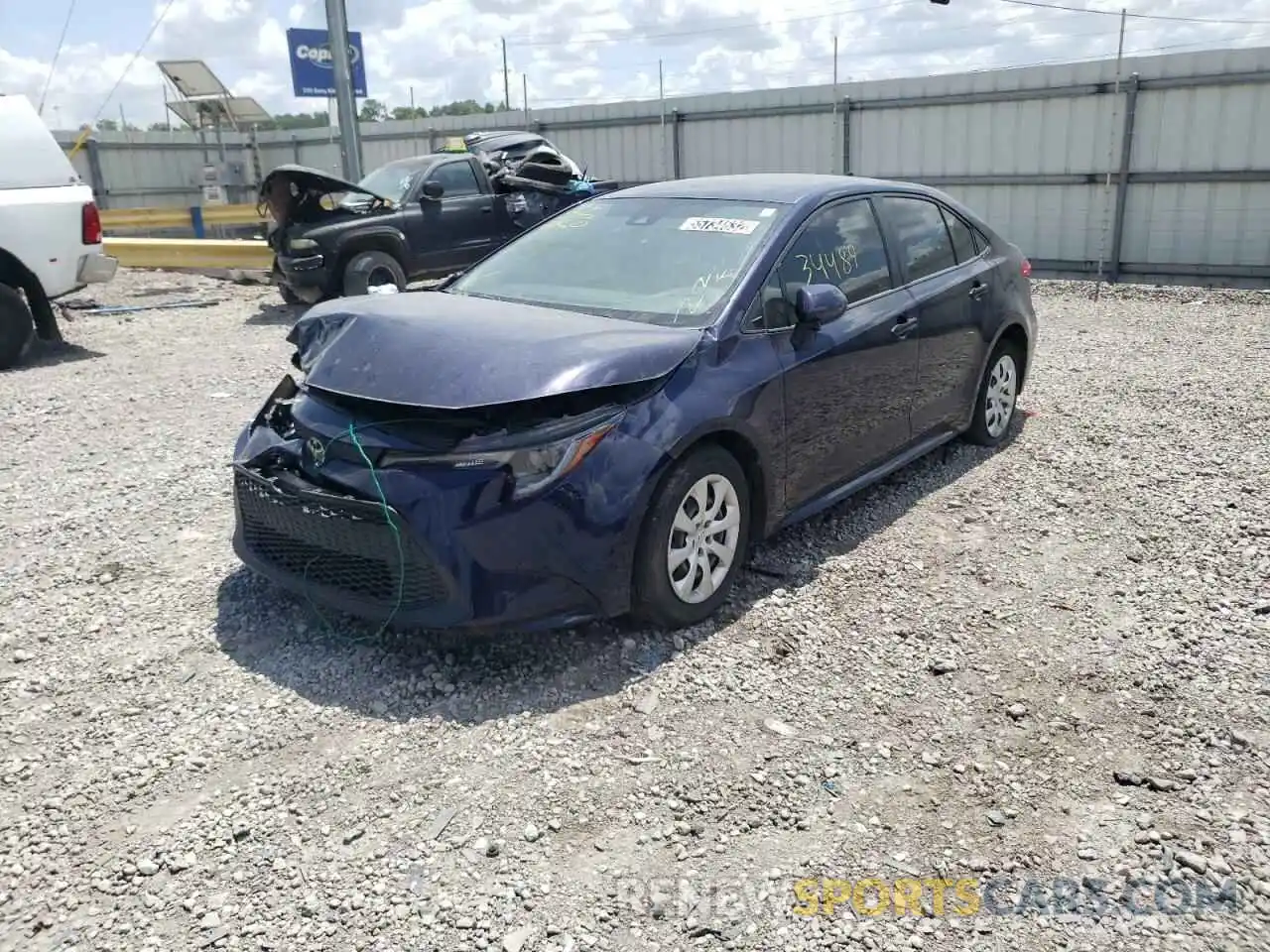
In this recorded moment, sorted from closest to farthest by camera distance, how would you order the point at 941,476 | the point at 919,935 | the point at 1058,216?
the point at 919,935
the point at 941,476
the point at 1058,216

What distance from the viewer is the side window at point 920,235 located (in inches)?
213

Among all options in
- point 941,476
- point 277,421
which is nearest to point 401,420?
point 277,421

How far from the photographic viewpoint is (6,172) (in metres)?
9.21

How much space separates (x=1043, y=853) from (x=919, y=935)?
0.50m

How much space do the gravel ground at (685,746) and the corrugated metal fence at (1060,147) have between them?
855 cm

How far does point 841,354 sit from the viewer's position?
4707 mm

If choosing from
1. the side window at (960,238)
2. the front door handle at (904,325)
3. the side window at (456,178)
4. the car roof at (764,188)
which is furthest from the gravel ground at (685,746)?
the side window at (456,178)

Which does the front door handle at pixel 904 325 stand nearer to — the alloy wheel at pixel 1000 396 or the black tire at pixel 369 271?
the alloy wheel at pixel 1000 396

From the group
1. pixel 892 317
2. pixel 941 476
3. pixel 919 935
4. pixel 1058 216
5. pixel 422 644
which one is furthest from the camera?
pixel 1058 216

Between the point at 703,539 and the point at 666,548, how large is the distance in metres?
0.26

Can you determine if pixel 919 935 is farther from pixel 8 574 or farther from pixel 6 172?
pixel 6 172

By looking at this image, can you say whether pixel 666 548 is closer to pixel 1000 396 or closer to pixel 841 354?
pixel 841 354

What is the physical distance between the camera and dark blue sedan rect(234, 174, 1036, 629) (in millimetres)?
3555

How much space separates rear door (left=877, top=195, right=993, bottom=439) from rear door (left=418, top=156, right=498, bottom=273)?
290 inches
